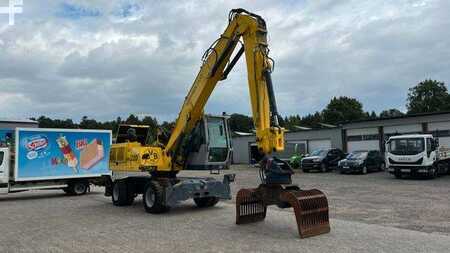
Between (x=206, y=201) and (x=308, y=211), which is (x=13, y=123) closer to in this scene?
(x=206, y=201)

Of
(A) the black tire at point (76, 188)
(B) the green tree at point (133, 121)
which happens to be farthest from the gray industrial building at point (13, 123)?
(A) the black tire at point (76, 188)

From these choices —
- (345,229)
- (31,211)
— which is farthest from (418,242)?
(31,211)

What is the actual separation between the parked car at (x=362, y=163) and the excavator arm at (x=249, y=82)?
19.3 m

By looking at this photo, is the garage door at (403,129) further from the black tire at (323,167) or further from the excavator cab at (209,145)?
the excavator cab at (209,145)

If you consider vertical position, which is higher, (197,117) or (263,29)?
(263,29)

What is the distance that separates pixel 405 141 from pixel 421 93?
6560 centimetres

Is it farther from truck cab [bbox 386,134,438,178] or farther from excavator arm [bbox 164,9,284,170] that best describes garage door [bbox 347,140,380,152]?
excavator arm [bbox 164,9,284,170]

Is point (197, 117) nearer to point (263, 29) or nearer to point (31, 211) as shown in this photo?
point (263, 29)

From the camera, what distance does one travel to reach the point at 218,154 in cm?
1451

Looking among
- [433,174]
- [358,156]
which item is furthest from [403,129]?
[433,174]

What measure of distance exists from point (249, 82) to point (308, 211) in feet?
11.7

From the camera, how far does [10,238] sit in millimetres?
10234

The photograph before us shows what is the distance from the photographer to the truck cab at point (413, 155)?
84.8ft

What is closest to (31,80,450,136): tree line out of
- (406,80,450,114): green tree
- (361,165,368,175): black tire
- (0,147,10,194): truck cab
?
(406,80,450,114): green tree
